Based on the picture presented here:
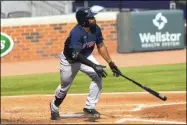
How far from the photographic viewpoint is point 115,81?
14.7 meters

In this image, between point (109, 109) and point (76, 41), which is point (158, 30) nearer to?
point (109, 109)

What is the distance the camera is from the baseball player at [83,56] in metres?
7.93

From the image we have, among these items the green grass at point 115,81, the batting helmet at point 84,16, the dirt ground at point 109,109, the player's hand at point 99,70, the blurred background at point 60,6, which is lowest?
the blurred background at point 60,6

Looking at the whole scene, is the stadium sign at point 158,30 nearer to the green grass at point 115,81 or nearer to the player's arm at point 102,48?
the green grass at point 115,81

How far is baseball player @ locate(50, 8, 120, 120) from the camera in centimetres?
793

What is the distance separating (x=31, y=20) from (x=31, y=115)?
37.2 ft

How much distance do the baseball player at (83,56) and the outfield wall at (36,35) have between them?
475 inches

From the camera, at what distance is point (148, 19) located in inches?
866

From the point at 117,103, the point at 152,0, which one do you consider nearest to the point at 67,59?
the point at 117,103

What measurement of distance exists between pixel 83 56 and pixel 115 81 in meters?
6.73

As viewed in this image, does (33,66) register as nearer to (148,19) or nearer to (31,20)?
(31,20)

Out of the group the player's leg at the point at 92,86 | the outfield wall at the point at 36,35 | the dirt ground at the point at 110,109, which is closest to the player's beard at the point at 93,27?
the player's leg at the point at 92,86

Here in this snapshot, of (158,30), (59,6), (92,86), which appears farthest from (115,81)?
(59,6)

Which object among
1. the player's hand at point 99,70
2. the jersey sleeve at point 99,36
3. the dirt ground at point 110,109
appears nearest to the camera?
the player's hand at point 99,70
